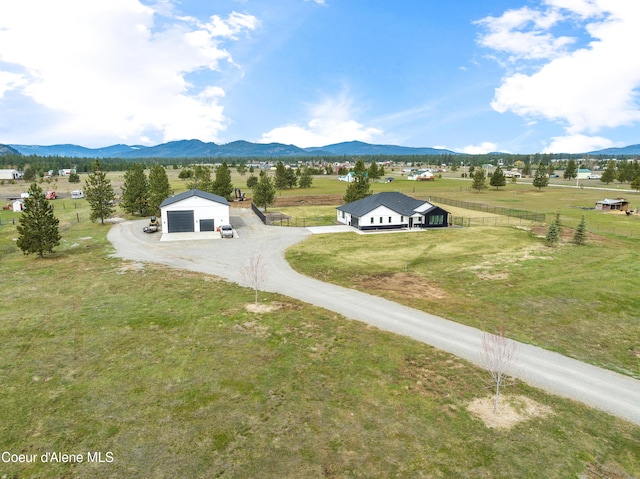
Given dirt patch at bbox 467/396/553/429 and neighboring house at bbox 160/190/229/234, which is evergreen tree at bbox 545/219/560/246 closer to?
dirt patch at bbox 467/396/553/429

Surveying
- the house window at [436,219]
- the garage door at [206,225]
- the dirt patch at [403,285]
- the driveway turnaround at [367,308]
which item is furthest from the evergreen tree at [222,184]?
the dirt patch at [403,285]

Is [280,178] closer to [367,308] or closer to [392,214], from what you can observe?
[392,214]

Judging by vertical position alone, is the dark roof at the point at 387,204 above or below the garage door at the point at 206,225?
above

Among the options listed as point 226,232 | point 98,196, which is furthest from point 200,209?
point 98,196

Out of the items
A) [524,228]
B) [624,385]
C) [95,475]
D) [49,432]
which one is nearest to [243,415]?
[95,475]

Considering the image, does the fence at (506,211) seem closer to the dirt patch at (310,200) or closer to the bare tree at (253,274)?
the dirt patch at (310,200)

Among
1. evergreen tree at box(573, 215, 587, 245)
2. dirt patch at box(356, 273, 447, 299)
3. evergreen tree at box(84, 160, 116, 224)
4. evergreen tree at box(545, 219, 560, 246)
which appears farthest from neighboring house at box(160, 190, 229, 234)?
evergreen tree at box(573, 215, 587, 245)
